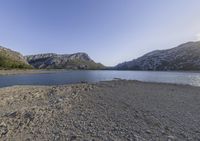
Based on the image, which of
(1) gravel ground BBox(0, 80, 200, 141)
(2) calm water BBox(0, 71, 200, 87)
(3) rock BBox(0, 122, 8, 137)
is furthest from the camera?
(2) calm water BBox(0, 71, 200, 87)

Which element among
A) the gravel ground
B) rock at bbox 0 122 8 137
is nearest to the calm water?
the gravel ground

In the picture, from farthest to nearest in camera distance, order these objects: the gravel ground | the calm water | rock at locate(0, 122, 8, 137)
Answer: the calm water → rock at locate(0, 122, 8, 137) → the gravel ground

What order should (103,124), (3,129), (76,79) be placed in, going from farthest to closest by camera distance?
1. (76,79)
2. (103,124)
3. (3,129)

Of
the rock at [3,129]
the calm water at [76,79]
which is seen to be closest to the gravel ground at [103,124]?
the rock at [3,129]

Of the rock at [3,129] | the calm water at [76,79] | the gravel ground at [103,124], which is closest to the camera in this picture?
the gravel ground at [103,124]

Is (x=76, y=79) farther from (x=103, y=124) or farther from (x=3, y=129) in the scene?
(x=103, y=124)

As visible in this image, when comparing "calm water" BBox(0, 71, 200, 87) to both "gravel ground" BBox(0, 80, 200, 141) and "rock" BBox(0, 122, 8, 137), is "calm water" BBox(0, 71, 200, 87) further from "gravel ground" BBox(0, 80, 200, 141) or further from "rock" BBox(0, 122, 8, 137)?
"rock" BBox(0, 122, 8, 137)

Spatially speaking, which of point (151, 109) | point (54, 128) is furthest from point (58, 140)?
point (151, 109)

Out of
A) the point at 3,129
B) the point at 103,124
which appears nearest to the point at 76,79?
the point at 3,129

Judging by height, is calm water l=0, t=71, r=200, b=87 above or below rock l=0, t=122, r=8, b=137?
below

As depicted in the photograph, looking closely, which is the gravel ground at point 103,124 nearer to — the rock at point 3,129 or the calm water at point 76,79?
the rock at point 3,129

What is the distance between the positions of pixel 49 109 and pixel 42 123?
207 centimetres

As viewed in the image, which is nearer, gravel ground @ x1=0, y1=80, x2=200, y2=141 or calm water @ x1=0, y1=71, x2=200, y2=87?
gravel ground @ x1=0, y1=80, x2=200, y2=141

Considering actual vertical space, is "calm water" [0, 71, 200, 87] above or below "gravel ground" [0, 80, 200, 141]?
below
